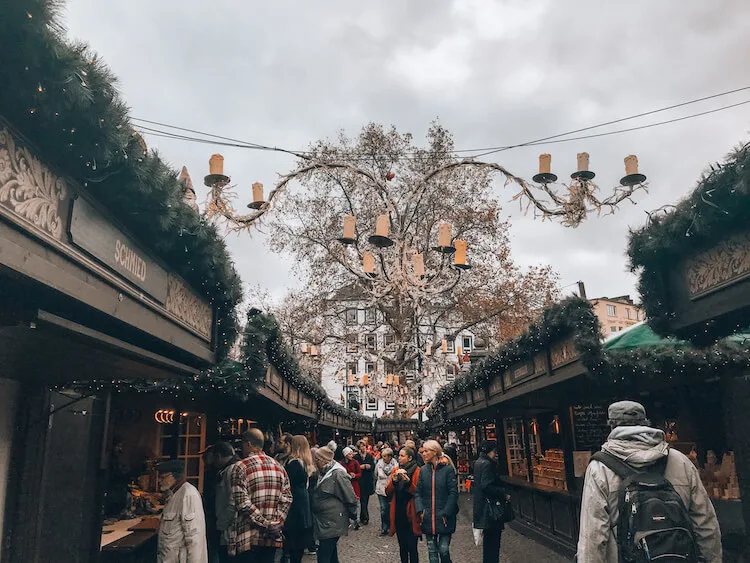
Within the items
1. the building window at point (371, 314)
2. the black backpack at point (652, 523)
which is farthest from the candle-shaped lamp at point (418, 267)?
the building window at point (371, 314)

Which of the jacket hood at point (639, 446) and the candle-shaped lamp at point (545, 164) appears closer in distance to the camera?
the jacket hood at point (639, 446)

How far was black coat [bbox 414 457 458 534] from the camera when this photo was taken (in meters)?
6.35

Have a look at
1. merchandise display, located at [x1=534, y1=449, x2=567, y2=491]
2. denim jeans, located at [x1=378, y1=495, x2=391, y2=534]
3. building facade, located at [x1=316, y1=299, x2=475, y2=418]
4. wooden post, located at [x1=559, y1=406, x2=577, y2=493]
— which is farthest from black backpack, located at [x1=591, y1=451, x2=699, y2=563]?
building facade, located at [x1=316, y1=299, x2=475, y2=418]

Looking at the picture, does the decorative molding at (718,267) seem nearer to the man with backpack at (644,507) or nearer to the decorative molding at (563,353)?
the man with backpack at (644,507)

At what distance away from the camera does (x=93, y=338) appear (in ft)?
8.54

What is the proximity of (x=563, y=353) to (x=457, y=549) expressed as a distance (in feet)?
15.7

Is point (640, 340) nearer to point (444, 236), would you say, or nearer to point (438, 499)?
point (438, 499)

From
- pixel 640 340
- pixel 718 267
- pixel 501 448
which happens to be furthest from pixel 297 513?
pixel 501 448

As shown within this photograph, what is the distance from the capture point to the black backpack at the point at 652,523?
8.71 feet

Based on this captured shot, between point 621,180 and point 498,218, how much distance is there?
18509mm

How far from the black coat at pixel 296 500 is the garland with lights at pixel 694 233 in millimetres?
4096

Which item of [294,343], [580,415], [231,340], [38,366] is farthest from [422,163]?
[38,366]

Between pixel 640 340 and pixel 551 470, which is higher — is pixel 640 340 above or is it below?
above

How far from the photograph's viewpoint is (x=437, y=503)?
20.9 ft
